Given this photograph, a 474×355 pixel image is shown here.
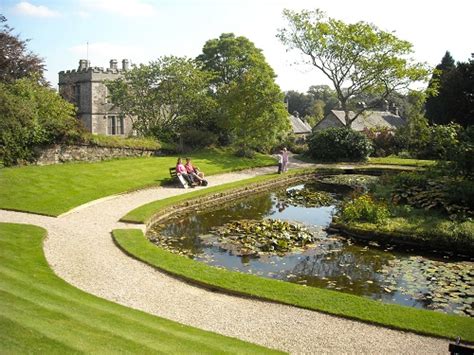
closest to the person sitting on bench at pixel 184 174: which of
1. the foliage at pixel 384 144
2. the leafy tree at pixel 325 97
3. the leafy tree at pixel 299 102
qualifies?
the foliage at pixel 384 144

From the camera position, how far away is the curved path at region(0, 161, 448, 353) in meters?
7.41

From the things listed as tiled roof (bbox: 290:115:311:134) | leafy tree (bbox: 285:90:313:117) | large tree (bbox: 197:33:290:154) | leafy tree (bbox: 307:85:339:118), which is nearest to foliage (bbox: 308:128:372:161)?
large tree (bbox: 197:33:290:154)

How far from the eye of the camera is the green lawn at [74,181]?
16891mm

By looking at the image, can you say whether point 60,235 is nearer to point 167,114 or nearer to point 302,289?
point 302,289

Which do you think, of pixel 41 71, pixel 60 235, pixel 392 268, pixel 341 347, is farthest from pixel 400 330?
pixel 41 71

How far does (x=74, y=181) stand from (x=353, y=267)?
45.0 ft

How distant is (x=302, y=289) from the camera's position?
→ 965 cm

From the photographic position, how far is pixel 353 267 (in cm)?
1223

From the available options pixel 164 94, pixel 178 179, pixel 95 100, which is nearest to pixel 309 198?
pixel 178 179

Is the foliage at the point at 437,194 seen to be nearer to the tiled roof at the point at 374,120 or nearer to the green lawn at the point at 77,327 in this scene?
the green lawn at the point at 77,327

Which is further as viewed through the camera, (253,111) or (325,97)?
(325,97)

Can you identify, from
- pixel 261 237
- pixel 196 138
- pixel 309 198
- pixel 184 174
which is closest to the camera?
pixel 261 237

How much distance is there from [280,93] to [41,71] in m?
17.3

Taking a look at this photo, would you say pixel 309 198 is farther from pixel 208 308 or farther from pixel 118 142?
pixel 208 308
